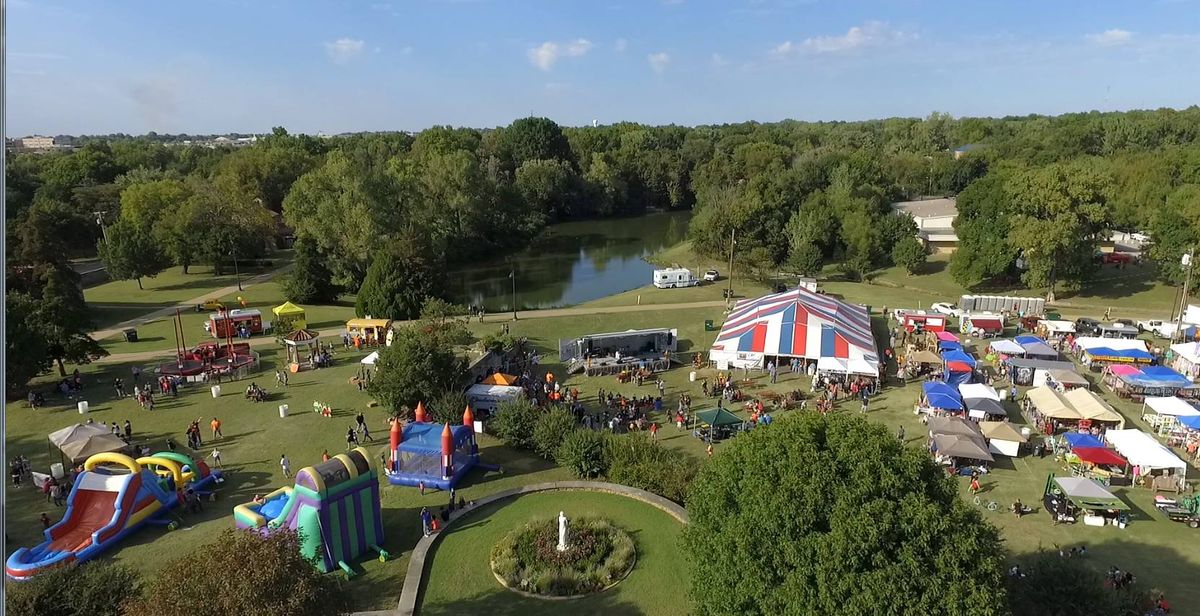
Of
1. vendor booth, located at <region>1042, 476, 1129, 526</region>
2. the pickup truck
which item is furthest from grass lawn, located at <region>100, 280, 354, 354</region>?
the pickup truck

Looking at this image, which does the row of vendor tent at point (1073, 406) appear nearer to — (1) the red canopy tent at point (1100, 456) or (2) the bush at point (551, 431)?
(1) the red canopy tent at point (1100, 456)

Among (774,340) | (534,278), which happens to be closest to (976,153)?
(534,278)

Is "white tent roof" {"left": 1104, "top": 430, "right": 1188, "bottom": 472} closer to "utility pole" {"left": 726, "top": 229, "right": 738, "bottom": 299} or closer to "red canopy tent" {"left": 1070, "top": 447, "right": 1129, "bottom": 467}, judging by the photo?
"red canopy tent" {"left": 1070, "top": 447, "right": 1129, "bottom": 467}

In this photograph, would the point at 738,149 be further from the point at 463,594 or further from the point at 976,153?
the point at 463,594

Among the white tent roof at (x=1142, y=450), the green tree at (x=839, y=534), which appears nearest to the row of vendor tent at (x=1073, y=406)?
the white tent roof at (x=1142, y=450)

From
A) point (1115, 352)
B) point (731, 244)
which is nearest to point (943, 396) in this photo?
point (1115, 352)
